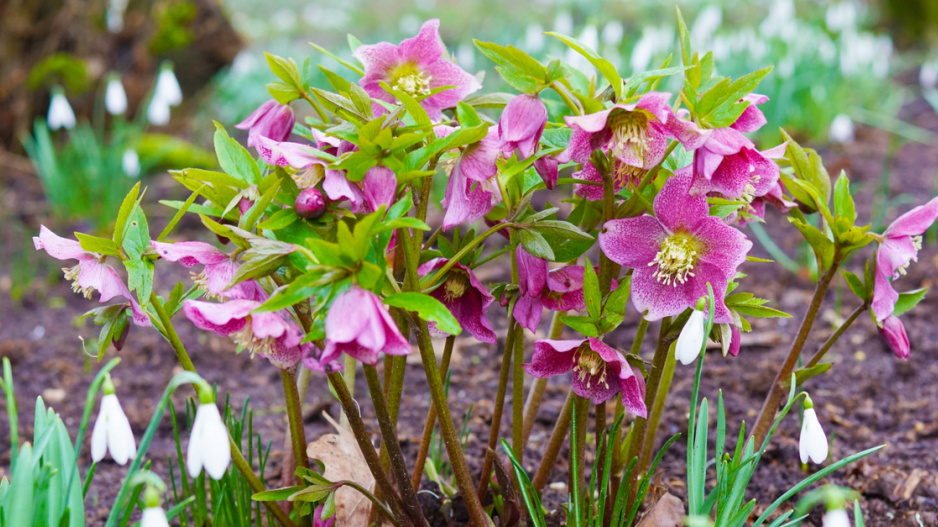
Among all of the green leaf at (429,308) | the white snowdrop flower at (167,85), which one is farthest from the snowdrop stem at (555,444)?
the white snowdrop flower at (167,85)

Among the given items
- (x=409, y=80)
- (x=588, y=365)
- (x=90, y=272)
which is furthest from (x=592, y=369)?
(x=90, y=272)

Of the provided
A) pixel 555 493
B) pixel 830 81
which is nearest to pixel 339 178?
pixel 555 493

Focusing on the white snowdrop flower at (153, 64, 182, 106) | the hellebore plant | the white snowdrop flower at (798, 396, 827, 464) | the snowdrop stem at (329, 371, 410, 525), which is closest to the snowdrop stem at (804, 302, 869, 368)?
the hellebore plant

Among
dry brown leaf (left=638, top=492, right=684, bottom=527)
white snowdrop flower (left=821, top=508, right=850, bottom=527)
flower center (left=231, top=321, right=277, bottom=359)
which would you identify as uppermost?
flower center (left=231, top=321, right=277, bottom=359)

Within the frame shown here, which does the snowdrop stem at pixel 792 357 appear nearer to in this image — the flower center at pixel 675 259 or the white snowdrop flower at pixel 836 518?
the flower center at pixel 675 259

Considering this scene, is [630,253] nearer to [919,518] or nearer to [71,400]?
[919,518]

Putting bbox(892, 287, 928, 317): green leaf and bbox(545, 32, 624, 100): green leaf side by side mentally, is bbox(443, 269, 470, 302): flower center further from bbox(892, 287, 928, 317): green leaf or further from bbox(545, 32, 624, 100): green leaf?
bbox(892, 287, 928, 317): green leaf
